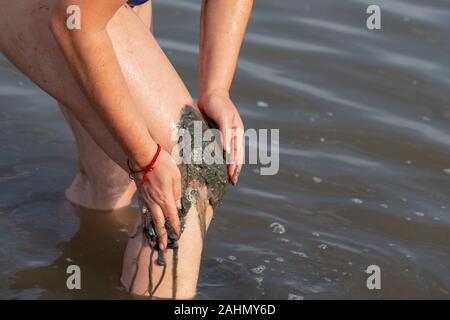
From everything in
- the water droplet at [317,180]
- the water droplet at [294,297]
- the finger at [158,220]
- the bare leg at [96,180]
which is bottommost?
the water droplet at [294,297]

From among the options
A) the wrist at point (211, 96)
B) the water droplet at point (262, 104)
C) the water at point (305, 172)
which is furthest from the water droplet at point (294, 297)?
the water droplet at point (262, 104)

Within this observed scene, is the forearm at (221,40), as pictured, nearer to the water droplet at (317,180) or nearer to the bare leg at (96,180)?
the bare leg at (96,180)

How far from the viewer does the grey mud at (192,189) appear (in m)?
3.48

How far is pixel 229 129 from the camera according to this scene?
3.66 metres

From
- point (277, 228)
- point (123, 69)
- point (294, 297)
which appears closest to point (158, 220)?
point (123, 69)

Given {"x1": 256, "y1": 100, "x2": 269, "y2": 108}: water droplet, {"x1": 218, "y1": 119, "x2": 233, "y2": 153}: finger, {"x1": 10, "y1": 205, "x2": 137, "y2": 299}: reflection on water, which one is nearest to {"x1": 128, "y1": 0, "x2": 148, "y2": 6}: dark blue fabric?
{"x1": 218, "y1": 119, "x2": 233, "y2": 153}: finger

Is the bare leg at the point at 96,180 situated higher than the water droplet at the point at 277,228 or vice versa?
the bare leg at the point at 96,180

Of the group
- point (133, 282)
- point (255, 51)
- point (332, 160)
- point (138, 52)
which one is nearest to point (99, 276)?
point (133, 282)

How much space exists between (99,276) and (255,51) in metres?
2.43

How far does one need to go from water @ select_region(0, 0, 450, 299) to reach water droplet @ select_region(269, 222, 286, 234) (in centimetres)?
A: 1

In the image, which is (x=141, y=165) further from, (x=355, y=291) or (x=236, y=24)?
(x=355, y=291)

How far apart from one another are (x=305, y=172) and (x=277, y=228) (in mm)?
528

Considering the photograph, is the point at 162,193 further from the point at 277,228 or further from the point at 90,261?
the point at 277,228

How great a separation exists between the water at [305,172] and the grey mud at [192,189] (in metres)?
0.36
